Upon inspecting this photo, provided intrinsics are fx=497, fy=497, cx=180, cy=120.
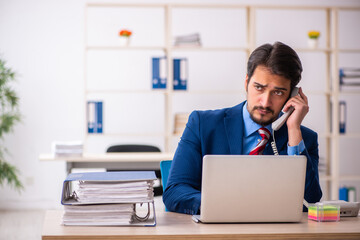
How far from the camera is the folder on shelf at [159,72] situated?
4641 millimetres

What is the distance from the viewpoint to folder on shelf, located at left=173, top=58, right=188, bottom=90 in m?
4.70

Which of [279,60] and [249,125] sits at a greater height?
[279,60]

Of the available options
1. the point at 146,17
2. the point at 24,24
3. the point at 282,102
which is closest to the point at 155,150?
the point at 146,17

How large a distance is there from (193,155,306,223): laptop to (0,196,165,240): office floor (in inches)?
120

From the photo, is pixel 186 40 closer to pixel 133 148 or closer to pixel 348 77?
pixel 133 148

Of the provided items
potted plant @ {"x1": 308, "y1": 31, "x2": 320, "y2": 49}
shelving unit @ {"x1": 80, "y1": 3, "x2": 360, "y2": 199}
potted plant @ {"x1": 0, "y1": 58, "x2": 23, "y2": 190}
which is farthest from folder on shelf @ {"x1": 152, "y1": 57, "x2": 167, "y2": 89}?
potted plant @ {"x1": 308, "y1": 31, "x2": 320, "y2": 49}

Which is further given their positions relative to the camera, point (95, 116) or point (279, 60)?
point (95, 116)

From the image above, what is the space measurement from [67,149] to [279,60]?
8.29 feet

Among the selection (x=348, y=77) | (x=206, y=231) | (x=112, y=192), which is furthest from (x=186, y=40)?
(x=206, y=231)

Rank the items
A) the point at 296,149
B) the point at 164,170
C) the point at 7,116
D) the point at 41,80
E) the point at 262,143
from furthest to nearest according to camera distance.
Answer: the point at 41,80
the point at 7,116
the point at 164,170
the point at 262,143
the point at 296,149

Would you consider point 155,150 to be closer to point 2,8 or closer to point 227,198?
point 2,8

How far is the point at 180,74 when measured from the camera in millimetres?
4703

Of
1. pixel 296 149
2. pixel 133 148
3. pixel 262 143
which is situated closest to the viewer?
pixel 296 149

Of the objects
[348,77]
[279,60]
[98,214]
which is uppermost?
[348,77]
